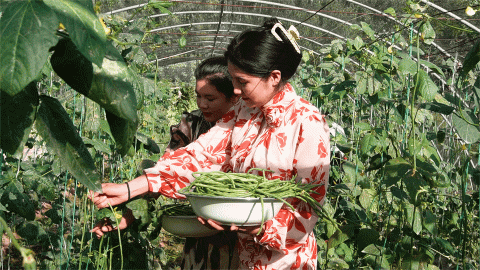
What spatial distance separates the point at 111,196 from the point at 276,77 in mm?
750

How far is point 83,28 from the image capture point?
1.65 feet

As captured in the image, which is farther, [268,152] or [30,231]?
[30,231]

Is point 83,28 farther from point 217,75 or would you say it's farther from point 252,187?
point 217,75

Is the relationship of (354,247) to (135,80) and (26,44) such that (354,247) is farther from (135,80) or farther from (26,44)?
(26,44)

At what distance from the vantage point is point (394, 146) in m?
2.15

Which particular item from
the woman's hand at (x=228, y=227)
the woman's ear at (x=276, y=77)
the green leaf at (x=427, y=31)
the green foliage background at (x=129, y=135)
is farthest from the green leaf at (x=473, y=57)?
the woman's hand at (x=228, y=227)

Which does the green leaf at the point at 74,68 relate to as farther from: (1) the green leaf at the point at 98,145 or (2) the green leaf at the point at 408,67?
(1) the green leaf at the point at 98,145

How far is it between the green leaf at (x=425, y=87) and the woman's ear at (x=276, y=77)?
19.0 inches

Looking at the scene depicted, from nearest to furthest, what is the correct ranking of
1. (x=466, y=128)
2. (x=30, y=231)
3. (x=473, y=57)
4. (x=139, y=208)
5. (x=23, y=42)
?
(x=23, y=42)
(x=473, y=57)
(x=466, y=128)
(x=139, y=208)
(x=30, y=231)

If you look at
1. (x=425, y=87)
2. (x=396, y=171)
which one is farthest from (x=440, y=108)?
(x=396, y=171)

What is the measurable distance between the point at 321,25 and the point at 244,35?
7175mm

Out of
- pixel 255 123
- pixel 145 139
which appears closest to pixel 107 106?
pixel 255 123

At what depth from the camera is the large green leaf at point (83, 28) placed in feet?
1.62

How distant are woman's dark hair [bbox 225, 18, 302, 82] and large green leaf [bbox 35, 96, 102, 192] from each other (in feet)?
3.66
